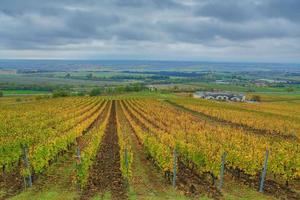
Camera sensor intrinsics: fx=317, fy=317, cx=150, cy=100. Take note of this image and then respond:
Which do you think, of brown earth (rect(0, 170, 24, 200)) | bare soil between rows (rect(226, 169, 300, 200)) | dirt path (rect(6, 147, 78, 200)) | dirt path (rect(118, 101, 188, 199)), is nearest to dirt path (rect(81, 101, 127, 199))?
dirt path (rect(118, 101, 188, 199))

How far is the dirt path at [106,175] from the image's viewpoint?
1617 centimetres

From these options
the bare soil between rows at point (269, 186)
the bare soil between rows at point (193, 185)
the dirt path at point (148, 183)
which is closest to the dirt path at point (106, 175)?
the dirt path at point (148, 183)

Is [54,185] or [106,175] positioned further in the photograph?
[106,175]

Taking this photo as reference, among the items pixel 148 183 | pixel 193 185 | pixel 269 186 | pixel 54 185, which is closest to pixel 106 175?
pixel 148 183

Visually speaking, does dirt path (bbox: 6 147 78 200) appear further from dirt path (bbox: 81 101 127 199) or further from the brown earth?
dirt path (bbox: 81 101 127 199)

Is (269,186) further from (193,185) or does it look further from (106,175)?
(106,175)

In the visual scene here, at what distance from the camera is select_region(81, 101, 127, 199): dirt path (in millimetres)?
16172

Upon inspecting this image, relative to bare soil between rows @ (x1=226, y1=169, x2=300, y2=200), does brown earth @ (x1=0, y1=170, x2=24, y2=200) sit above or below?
above

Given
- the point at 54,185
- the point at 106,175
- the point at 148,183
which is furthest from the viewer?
the point at 106,175

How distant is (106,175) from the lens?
62.7 ft

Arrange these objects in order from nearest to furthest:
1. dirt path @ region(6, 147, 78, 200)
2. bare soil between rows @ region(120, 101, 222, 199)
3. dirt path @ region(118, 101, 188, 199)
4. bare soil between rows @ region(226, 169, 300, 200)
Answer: dirt path @ region(6, 147, 78, 200) < dirt path @ region(118, 101, 188, 199) < bare soil between rows @ region(120, 101, 222, 199) < bare soil between rows @ region(226, 169, 300, 200)

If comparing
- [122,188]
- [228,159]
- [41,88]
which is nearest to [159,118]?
[228,159]

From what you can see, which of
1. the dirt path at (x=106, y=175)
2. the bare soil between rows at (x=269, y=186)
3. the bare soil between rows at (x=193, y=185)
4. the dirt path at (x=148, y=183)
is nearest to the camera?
the dirt path at (x=148, y=183)

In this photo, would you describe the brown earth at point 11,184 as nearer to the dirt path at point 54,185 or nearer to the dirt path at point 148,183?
the dirt path at point 54,185
